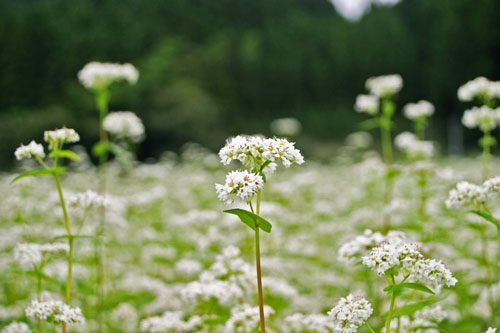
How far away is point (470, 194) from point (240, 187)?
1538mm

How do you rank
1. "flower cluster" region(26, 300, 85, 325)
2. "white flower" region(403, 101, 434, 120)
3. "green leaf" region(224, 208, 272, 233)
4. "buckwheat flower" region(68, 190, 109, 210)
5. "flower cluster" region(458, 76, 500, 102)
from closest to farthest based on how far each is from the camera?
"green leaf" region(224, 208, 272, 233) < "flower cluster" region(26, 300, 85, 325) < "buckwheat flower" region(68, 190, 109, 210) < "flower cluster" region(458, 76, 500, 102) < "white flower" region(403, 101, 434, 120)

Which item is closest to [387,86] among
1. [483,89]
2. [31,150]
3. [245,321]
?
[483,89]

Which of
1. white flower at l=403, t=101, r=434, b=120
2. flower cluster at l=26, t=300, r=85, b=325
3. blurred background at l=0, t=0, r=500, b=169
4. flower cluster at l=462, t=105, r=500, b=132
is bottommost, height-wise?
flower cluster at l=26, t=300, r=85, b=325

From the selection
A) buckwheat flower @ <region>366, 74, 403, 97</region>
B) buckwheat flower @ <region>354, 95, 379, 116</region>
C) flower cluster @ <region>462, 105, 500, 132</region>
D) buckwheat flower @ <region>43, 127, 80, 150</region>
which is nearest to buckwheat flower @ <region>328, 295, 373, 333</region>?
buckwheat flower @ <region>43, 127, 80, 150</region>

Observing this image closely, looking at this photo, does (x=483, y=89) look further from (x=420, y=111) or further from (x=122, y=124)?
(x=122, y=124)

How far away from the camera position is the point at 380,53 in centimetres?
3716

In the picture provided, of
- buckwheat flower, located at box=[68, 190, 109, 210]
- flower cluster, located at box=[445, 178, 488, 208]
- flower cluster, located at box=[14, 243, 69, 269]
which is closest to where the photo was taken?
flower cluster, located at box=[445, 178, 488, 208]

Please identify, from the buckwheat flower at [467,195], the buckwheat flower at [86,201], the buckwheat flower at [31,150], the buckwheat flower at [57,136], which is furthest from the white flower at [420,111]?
the buckwheat flower at [31,150]

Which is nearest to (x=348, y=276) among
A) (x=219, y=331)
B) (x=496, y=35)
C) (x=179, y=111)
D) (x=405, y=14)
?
(x=219, y=331)

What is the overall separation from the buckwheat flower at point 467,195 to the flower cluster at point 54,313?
7.63ft

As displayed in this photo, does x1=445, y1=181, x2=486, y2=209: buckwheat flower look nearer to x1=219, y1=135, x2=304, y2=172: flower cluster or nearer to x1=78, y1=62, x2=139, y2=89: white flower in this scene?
x1=219, y1=135, x2=304, y2=172: flower cluster

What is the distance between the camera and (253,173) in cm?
205

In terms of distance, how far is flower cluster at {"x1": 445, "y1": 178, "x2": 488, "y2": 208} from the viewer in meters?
2.62

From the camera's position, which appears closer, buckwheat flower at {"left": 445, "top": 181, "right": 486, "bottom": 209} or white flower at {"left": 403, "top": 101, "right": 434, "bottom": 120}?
buckwheat flower at {"left": 445, "top": 181, "right": 486, "bottom": 209}
